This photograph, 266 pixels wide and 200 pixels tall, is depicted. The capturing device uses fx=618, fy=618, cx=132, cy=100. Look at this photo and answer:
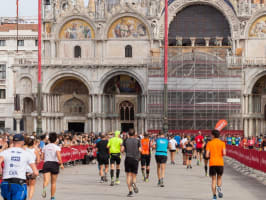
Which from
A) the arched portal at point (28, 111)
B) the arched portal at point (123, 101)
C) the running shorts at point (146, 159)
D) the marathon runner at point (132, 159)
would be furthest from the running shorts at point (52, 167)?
the arched portal at point (28, 111)

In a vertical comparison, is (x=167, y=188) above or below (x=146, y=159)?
below

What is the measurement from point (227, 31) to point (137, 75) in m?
11.4

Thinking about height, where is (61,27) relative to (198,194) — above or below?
above

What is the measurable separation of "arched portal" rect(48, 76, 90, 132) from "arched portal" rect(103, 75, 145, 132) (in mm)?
2767

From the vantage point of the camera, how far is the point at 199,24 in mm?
67938

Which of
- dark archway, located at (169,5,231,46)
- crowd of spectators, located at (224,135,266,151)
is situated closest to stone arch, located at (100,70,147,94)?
dark archway, located at (169,5,231,46)

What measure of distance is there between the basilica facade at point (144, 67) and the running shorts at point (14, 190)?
50.7m

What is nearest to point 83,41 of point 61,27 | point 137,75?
point 61,27

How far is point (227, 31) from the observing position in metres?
67.2

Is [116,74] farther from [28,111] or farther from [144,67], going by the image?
[28,111]

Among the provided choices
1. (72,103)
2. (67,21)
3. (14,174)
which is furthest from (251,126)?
(14,174)

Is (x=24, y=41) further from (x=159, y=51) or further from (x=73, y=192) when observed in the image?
(x=73, y=192)

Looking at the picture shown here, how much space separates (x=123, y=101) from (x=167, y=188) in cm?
4541

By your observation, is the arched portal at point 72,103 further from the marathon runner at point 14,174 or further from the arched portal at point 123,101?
the marathon runner at point 14,174
